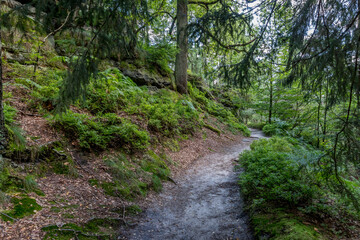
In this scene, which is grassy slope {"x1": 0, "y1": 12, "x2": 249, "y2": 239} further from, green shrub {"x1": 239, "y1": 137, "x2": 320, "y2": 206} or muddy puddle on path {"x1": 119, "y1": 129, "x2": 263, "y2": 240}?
green shrub {"x1": 239, "y1": 137, "x2": 320, "y2": 206}

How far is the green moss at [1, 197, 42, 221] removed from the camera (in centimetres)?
250

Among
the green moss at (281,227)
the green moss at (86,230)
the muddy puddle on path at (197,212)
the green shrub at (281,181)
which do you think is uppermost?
the green shrub at (281,181)

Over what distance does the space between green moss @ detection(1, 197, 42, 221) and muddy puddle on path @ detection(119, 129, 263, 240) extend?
4.52ft

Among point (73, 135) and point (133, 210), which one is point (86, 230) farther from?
point (73, 135)

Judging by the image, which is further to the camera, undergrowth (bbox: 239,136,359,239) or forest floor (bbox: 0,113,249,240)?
undergrowth (bbox: 239,136,359,239)

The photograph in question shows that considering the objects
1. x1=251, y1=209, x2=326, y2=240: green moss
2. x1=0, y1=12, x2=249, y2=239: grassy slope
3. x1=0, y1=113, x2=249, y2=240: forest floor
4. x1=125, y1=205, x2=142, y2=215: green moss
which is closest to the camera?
x1=0, y1=113, x2=249, y2=240: forest floor

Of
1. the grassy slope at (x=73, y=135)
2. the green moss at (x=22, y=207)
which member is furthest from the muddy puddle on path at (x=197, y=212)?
the green moss at (x=22, y=207)

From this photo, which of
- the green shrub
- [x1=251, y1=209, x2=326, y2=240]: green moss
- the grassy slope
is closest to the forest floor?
the grassy slope

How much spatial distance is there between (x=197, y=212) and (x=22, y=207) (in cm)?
318

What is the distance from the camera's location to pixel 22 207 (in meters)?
2.67

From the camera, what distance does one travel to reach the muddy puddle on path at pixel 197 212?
340 centimetres

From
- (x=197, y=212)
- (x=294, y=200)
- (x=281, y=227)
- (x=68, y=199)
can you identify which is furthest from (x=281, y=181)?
(x=68, y=199)

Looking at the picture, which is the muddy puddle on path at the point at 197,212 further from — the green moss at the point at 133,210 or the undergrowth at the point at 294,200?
the undergrowth at the point at 294,200

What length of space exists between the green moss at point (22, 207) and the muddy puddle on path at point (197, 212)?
1.38m
